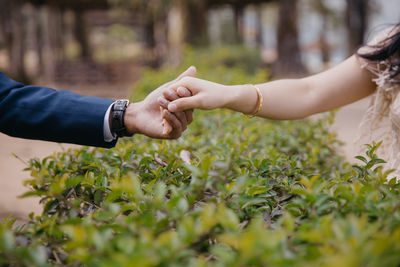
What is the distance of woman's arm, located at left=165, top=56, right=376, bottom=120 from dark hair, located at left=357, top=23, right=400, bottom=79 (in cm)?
11

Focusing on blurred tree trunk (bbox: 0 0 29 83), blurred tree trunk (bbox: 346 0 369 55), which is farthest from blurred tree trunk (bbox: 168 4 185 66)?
blurred tree trunk (bbox: 346 0 369 55)

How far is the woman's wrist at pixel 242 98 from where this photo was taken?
6.08ft

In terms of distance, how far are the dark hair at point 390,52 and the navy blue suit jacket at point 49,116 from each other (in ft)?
5.11

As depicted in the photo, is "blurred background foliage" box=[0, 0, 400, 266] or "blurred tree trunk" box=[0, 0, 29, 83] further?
"blurred tree trunk" box=[0, 0, 29, 83]

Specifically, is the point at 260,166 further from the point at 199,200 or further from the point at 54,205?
the point at 54,205

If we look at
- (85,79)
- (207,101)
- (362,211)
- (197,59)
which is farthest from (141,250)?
(85,79)

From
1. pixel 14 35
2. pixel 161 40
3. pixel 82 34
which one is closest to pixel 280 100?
pixel 161 40

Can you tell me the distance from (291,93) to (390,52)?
613 mm

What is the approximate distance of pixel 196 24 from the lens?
14305 mm

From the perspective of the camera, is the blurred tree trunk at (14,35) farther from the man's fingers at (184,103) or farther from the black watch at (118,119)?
the man's fingers at (184,103)

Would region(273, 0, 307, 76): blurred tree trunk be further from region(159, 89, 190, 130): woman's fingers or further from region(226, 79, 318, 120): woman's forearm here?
region(159, 89, 190, 130): woman's fingers

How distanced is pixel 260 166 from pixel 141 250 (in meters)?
0.88

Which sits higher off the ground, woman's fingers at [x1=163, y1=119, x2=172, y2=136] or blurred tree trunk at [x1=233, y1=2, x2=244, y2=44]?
blurred tree trunk at [x1=233, y1=2, x2=244, y2=44]

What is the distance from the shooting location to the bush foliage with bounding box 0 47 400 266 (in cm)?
80
